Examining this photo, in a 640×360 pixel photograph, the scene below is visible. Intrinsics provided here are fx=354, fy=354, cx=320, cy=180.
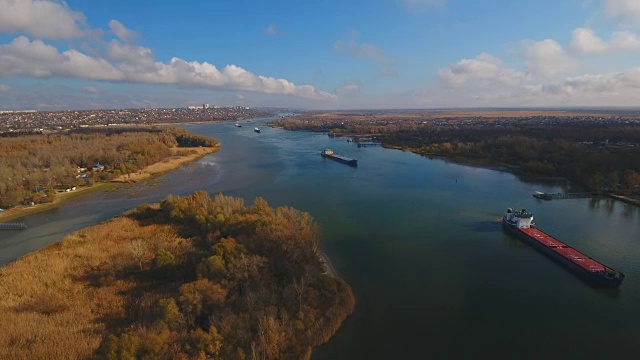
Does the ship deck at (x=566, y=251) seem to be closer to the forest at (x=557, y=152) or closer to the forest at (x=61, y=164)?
the forest at (x=557, y=152)

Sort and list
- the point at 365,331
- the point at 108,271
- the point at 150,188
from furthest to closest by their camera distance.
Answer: the point at 150,188
the point at 108,271
the point at 365,331

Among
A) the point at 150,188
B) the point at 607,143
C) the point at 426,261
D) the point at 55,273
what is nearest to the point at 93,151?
the point at 150,188

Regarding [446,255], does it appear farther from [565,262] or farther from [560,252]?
[560,252]

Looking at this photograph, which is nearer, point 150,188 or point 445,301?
point 445,301

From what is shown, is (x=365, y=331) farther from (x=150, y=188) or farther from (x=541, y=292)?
(x=150, y=188)

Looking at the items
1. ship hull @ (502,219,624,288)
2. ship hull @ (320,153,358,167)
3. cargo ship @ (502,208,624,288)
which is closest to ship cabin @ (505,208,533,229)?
cargo ship @ (502,208,624,288)

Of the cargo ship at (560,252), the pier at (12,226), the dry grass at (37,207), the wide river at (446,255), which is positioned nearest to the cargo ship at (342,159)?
the wide river at (446,255)

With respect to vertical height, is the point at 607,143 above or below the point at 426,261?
above
